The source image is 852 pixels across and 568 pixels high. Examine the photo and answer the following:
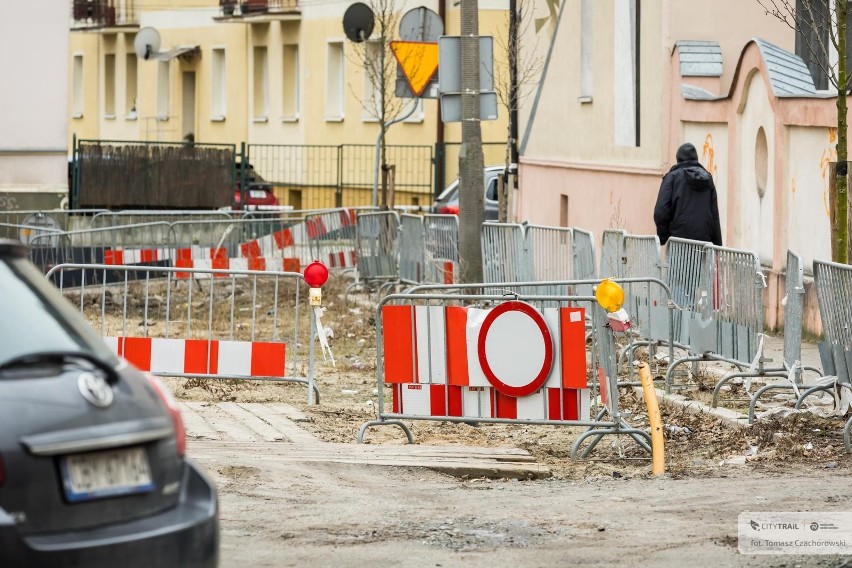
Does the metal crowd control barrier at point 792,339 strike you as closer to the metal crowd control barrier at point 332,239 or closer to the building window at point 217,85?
the metal crowd control barrier at point 332,239

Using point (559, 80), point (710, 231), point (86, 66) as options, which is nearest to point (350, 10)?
point (559, 80)

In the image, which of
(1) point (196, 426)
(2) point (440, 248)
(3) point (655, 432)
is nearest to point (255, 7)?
(2) point (440, 248)

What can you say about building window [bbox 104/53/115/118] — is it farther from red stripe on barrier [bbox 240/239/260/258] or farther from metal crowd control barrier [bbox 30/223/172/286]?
metal crowd control barrier [bbox 30/223/172/286]

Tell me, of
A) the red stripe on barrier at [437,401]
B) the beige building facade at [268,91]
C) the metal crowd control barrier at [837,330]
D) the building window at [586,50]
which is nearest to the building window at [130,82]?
the beige building facade at [268,91]

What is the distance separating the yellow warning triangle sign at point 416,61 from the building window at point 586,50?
5.84m

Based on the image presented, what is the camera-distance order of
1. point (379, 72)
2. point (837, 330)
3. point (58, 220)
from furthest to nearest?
point (379, 72) → point (58, 220) → point (837, 330)

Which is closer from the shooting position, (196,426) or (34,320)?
(34,320)

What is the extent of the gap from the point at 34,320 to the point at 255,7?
40814mm

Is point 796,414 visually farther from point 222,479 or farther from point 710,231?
point 710,231

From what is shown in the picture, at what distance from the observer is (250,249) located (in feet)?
72.7

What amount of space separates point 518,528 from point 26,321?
10.2 ft

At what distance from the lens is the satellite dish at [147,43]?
1901 inches

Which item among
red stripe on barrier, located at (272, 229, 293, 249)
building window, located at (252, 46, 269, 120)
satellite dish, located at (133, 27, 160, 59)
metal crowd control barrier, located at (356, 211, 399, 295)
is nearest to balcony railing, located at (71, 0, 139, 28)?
satellite dish, located at (133, 27, 160, 59)

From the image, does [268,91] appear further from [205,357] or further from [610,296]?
[610,296]
